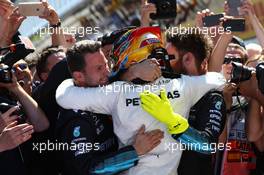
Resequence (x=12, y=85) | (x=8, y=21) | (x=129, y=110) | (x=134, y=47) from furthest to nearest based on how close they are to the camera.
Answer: (x=8, y=21) < (x=12, y=85) < (x=134, y=47) < (x=129, y=110)

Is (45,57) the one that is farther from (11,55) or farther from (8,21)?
(11,55)

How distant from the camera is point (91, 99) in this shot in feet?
9.00

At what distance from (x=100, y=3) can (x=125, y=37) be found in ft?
26.5

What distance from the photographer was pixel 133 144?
2.70 meters

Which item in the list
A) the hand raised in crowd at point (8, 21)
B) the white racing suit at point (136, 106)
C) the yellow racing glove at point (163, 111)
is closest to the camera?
the yellow racing glove at point (163, 111)

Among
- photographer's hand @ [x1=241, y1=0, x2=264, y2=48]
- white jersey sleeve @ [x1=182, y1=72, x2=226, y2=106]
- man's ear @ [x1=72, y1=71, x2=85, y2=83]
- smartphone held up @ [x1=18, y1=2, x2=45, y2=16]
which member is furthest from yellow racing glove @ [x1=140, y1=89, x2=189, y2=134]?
photographer's hand @ [x1=241, y1=0, x2=264, y2=48]

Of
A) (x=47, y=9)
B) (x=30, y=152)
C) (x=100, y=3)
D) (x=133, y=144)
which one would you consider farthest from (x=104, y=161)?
(x=100, y=3)

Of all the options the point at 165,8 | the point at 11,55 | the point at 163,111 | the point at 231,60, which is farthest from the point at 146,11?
the point at 163,111

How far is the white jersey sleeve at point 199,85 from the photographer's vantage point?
2.81 m

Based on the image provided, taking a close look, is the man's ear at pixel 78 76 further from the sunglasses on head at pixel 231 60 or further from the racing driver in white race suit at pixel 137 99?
the sunglasses on head at pixel 231 60

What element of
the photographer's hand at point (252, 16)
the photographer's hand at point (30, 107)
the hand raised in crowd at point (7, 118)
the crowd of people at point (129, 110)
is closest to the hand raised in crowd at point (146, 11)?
the crowd of people at point (129, 110)

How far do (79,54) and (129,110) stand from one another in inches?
15.9

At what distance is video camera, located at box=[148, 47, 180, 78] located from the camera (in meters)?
2.81

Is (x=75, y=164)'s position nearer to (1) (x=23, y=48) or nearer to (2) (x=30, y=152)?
(2) (x=30, y=152)
